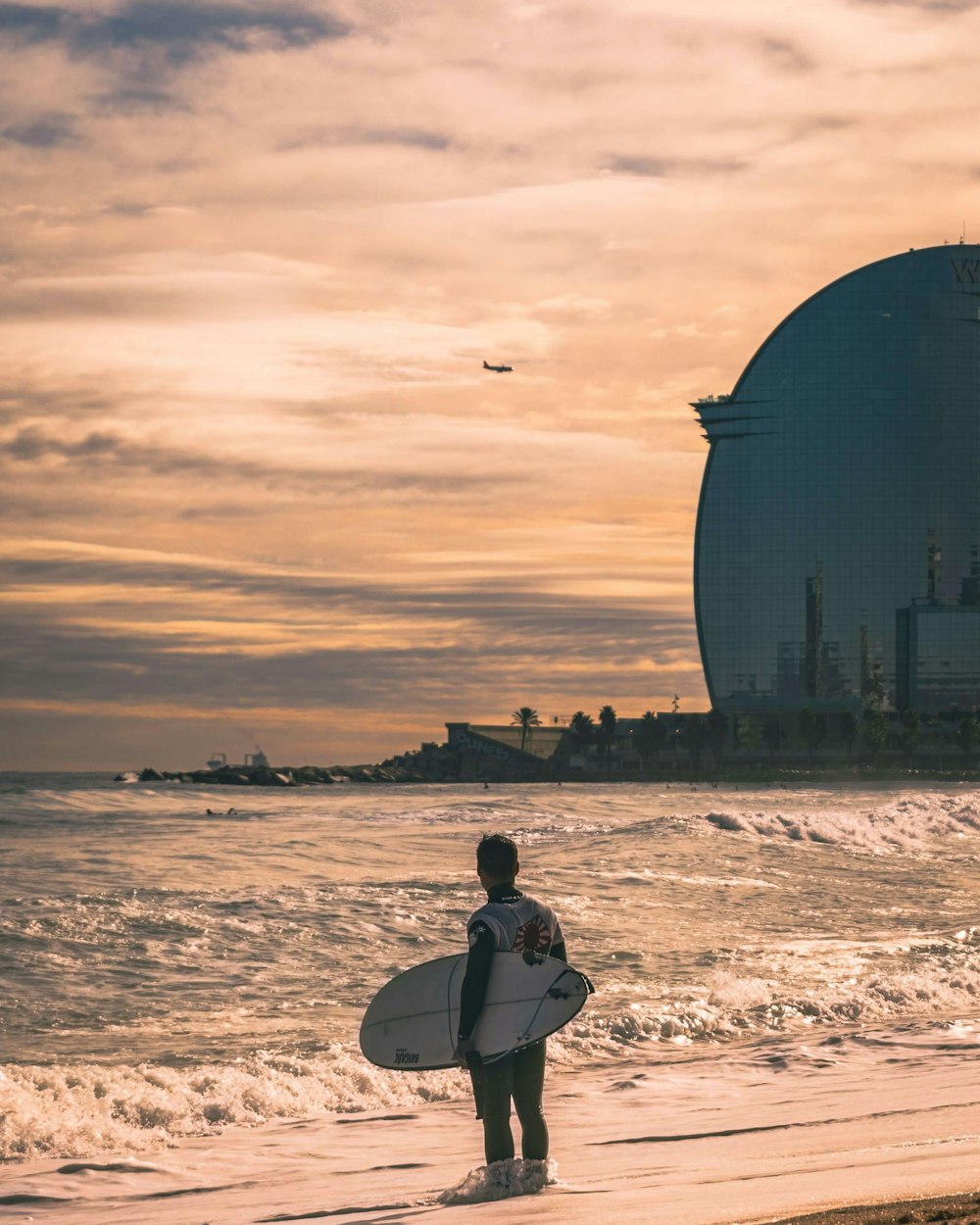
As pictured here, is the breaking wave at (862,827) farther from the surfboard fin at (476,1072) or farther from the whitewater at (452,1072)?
the surfboard fin at (476,1072)

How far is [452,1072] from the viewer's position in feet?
47.2

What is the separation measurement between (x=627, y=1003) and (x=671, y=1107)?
193 inches

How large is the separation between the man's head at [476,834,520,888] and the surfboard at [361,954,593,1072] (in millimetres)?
477

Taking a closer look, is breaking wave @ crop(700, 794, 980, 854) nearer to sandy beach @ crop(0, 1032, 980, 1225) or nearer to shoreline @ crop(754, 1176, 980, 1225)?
sandy beach @ crop(0, 1032, 980, 1225)

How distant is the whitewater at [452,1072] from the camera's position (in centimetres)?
998

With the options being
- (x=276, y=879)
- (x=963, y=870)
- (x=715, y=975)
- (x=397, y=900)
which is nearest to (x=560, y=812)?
(x=963, y=870)

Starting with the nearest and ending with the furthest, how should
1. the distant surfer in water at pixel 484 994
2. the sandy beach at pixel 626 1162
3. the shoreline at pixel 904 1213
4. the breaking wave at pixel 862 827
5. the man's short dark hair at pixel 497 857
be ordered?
1. the shoreline at pixel 904 1213
2. the sandy beach at pixel 626 1162
3. the distant surfer in water at pixel 484 994
4. the man's short dark hair at pixel 497 857
5. the breaking wave at pixel 862 827

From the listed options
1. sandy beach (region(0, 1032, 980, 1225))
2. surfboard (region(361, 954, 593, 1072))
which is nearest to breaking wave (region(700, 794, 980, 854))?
sandy beach (region(0, 1032, 980, 1225))

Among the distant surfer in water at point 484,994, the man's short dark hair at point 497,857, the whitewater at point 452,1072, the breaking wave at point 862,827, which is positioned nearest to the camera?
the distant surfer in water at point 484,994

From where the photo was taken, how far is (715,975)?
19422 mm

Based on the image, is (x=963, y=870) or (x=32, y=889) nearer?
(x=32, y=889)

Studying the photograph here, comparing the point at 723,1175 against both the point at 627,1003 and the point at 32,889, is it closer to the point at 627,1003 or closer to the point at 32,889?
the point at 627,1003

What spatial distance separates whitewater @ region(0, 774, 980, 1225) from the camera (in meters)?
9.98

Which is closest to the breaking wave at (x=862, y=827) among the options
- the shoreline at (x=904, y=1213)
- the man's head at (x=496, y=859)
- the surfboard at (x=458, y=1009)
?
the surfboard at (x=458, y=1009)
